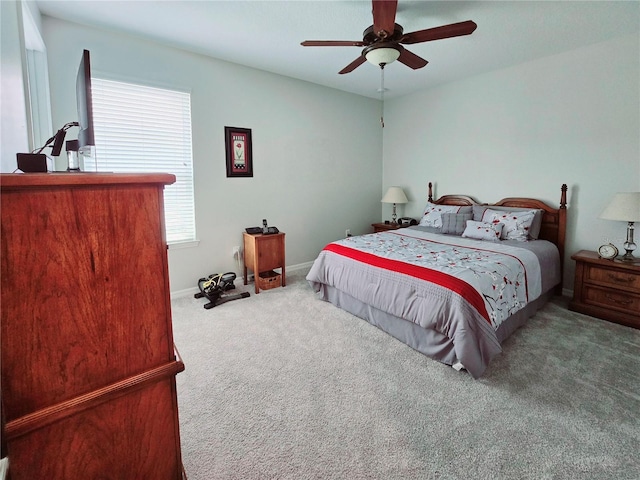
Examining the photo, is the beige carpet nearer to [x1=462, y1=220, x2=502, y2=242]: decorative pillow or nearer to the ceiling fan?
[x1=462, y1=220, x2=502, y2=242]: decorative pillow

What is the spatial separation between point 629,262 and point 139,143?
482 centimetres

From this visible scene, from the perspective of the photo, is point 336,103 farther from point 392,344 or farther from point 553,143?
point 392,344

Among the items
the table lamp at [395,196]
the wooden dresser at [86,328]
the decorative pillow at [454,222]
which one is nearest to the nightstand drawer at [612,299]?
the decorative pillow at [454,222]

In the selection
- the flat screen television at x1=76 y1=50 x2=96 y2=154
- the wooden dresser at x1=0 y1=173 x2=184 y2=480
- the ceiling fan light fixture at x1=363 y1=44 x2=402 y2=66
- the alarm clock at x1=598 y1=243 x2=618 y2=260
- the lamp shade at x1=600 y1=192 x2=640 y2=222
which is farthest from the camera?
the alarm clock at x1=598 y1=243 x2=618 y2=260

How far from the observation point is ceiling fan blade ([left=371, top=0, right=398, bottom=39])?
1986mm

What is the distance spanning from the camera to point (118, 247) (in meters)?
0.84

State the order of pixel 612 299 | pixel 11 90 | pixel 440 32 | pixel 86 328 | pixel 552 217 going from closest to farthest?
pixel 86 328
pixel 11 90
pixel 440 32
pixel 612 299
pixel 552 217

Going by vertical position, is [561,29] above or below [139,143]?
above

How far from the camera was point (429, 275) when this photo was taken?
243cm

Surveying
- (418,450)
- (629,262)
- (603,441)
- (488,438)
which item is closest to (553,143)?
(629,262)

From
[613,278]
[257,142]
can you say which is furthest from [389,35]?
[613,278]

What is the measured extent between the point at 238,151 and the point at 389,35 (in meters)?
2.25

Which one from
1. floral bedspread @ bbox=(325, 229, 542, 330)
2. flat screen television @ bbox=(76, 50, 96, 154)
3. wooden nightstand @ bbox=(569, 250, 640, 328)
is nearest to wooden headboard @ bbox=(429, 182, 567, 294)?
wooden nightstand @ bbox=(569, 250, 640, 328)

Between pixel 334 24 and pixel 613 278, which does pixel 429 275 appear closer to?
pixel 613 278
